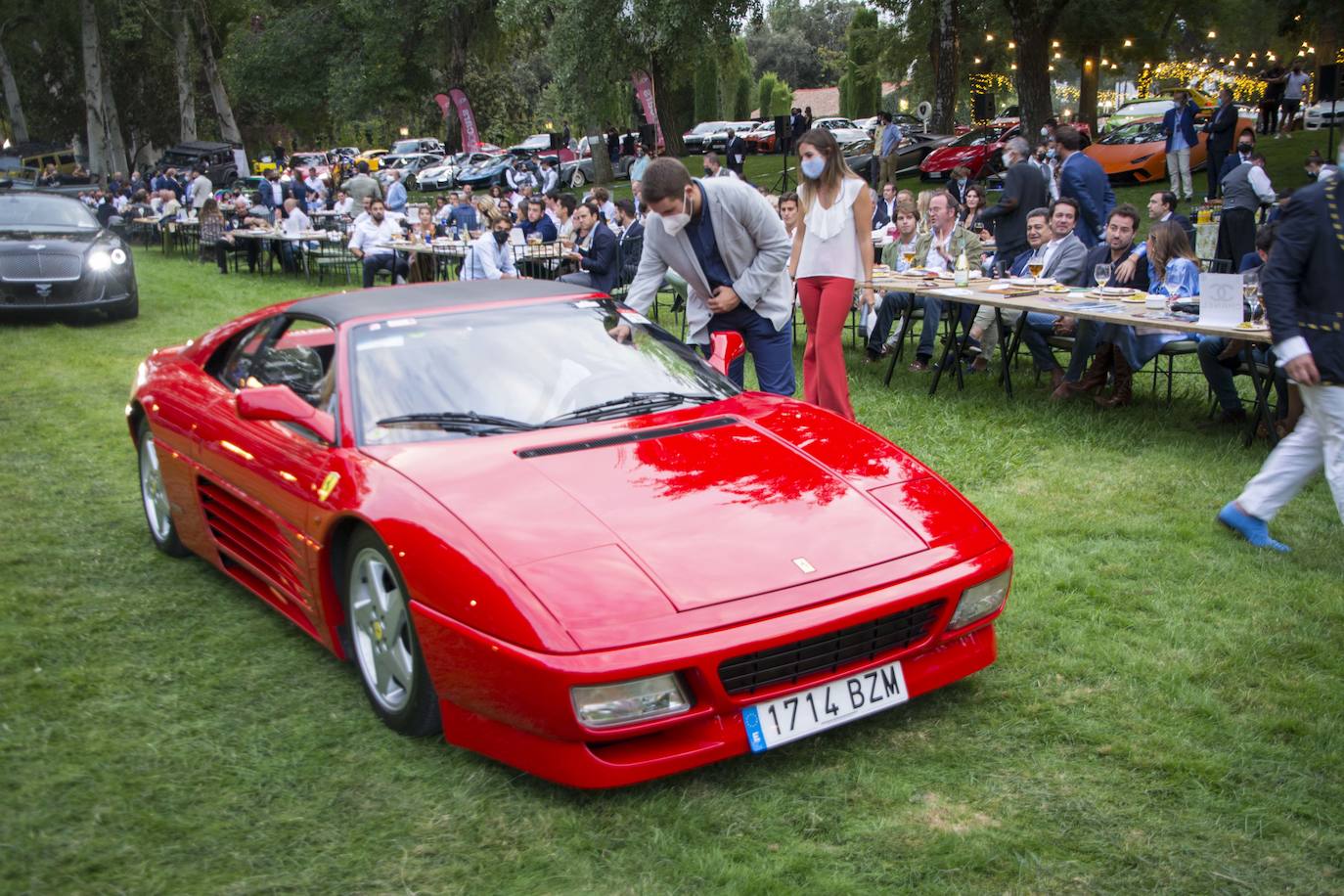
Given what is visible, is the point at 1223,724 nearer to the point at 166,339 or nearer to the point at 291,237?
the point at 166,339

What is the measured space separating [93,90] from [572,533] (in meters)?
48.0

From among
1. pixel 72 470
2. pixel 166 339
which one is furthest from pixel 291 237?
pixel 72 470

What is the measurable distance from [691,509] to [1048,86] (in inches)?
1004

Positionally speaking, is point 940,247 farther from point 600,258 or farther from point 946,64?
point 946,64

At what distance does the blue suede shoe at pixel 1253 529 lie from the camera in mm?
5199

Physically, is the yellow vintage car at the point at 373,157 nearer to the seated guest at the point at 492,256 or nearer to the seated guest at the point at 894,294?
the seated guest at the point at 492,256

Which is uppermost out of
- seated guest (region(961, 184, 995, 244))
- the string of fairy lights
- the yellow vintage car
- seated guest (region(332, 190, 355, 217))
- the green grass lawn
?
the string of fairy lights

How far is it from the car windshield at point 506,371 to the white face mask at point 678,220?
4.38ft

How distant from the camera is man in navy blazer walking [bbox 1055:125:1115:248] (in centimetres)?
1007

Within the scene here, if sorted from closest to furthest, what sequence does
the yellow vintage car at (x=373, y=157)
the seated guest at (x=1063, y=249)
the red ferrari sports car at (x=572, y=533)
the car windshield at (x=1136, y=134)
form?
Result: the red ferrari sports car at (x=572, y=533)
the seated guest at (x=1063, y=249)
the car windshield at (x=1136, y=134)
the yellow vintage car at (x=373, y=157)

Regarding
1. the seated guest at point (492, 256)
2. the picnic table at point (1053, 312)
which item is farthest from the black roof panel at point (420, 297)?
the seated guest at point (492, 256)

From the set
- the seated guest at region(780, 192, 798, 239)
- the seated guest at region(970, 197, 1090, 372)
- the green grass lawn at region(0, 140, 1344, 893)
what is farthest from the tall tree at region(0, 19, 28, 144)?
the green grass lawn at region(0, 140, 1344, 893)

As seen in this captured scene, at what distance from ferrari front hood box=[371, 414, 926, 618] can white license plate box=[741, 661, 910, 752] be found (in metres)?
0.31

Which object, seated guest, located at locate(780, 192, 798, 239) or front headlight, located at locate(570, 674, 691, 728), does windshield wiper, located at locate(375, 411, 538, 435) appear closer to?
front headlight, located at locate(570, 674, 691, 728)
